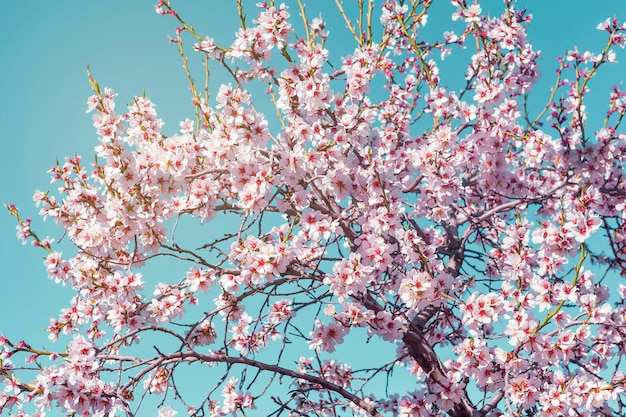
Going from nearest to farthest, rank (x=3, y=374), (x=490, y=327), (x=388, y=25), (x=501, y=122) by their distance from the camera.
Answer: (x=3, y=374), (x=501, y=122), (x=490, y=327), (x=388, y=25)

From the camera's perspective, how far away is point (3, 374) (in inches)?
151

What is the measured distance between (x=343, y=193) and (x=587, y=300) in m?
2.12

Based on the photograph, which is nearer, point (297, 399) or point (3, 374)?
point (3, 374)

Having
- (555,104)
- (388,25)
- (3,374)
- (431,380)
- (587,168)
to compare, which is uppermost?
(388,25)

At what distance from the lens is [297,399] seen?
6.02 meters

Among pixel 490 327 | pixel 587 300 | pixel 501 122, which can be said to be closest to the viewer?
pixel 587 300

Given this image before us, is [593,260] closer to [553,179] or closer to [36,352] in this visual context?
[553,179]

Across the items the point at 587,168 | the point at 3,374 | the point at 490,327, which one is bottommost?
the point at 3,374

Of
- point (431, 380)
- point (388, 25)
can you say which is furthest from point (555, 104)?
point (431, 380)

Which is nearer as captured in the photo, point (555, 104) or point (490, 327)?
point (555, 104)

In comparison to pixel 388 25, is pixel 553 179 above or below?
below

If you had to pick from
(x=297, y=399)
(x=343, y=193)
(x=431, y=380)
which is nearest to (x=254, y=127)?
(x=343, y=193)

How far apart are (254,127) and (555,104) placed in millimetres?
3434

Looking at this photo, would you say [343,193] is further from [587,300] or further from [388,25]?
[388,25]
